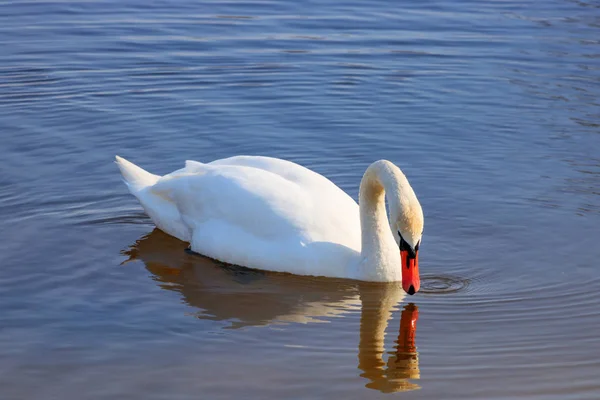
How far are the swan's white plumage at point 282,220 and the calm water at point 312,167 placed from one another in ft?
0.55

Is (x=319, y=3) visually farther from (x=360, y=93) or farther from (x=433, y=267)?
(x=433, y=267)

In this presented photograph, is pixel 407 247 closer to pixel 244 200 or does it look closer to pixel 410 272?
pixel 410 272

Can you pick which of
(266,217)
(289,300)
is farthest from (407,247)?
(266,217)

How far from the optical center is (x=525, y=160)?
11711mm

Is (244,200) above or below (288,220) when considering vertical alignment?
above

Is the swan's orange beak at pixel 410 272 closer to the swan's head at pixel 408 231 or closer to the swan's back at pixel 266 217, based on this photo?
the swan's head at pixel 408 231

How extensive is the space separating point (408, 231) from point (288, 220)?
1.34m

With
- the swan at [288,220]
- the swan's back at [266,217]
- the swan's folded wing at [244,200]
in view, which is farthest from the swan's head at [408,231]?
the swan's folded wing at [244,200]

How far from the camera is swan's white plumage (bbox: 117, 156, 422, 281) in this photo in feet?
29.0

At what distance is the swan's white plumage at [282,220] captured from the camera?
29.0 ft

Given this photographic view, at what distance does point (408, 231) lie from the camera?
26.0ft

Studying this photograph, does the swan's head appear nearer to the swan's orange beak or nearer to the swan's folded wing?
the swan's orange beak

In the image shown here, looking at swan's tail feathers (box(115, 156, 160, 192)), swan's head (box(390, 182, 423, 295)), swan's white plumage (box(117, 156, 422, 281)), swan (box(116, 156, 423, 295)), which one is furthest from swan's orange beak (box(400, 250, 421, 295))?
swan's tail feathers (box(115, 156, 160, 192))

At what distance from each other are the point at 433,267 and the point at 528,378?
2074 millimetres
